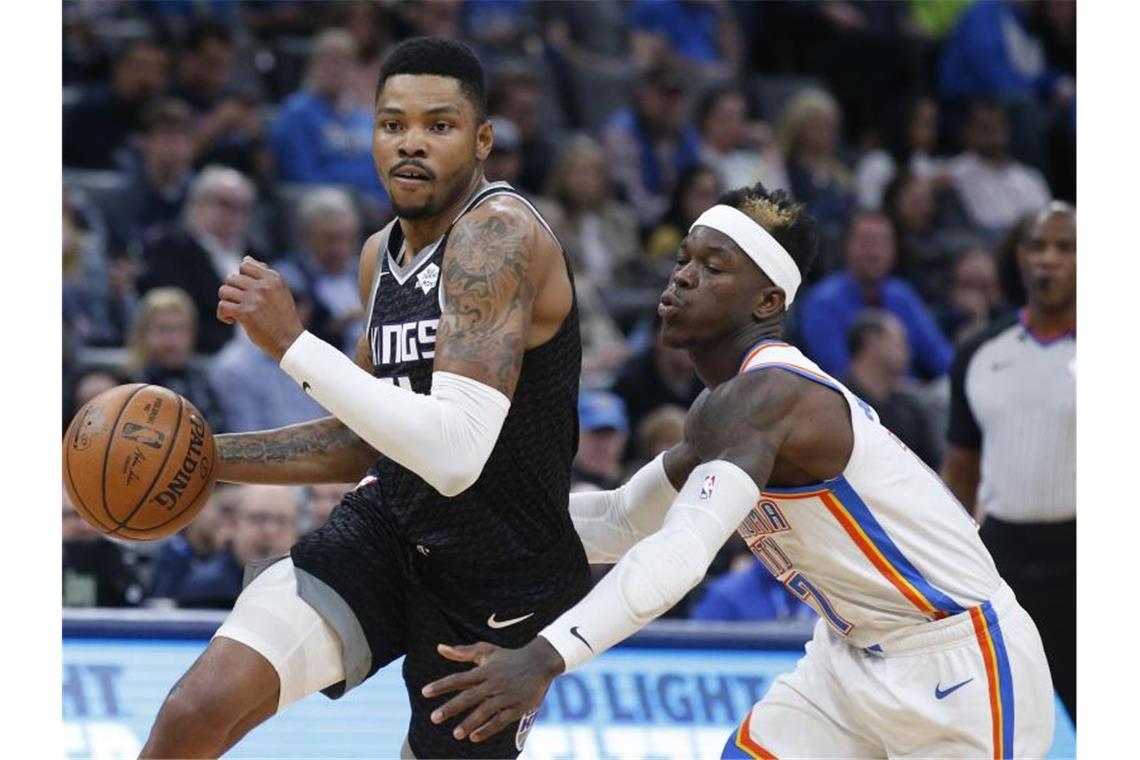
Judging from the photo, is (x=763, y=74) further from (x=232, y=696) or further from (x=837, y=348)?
(x=232, y=696)

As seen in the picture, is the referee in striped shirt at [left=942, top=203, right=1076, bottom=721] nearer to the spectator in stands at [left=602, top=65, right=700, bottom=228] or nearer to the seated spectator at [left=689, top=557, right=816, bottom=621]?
the seated spectator at [left=689, top=557, right=816, bottom=621]

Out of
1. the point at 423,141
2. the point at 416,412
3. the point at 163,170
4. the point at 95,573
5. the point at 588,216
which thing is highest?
the point at 163,170

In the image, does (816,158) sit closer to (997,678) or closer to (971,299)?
(971,299)

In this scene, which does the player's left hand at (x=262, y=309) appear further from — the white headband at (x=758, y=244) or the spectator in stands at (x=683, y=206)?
the spectator in stands at (x=683, y=206)

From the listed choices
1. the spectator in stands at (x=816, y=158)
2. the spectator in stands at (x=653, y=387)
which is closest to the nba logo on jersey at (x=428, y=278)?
the spectator in stands at (x=653, y=387)

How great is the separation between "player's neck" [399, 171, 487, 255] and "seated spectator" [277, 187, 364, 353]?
14.6 feet

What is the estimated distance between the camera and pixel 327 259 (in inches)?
357

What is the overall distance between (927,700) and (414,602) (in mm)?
1251

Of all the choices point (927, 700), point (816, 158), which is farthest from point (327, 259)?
point (927, 700)

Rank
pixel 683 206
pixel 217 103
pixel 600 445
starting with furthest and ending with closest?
pixel 683 206
pixel 217 103
pixel 600 445

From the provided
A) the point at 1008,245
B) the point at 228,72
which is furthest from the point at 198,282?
the point at 1008,245

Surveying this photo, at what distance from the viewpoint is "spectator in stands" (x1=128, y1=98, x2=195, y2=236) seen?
922 cm

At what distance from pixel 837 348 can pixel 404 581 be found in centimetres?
563

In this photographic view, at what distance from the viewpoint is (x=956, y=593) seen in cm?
428
